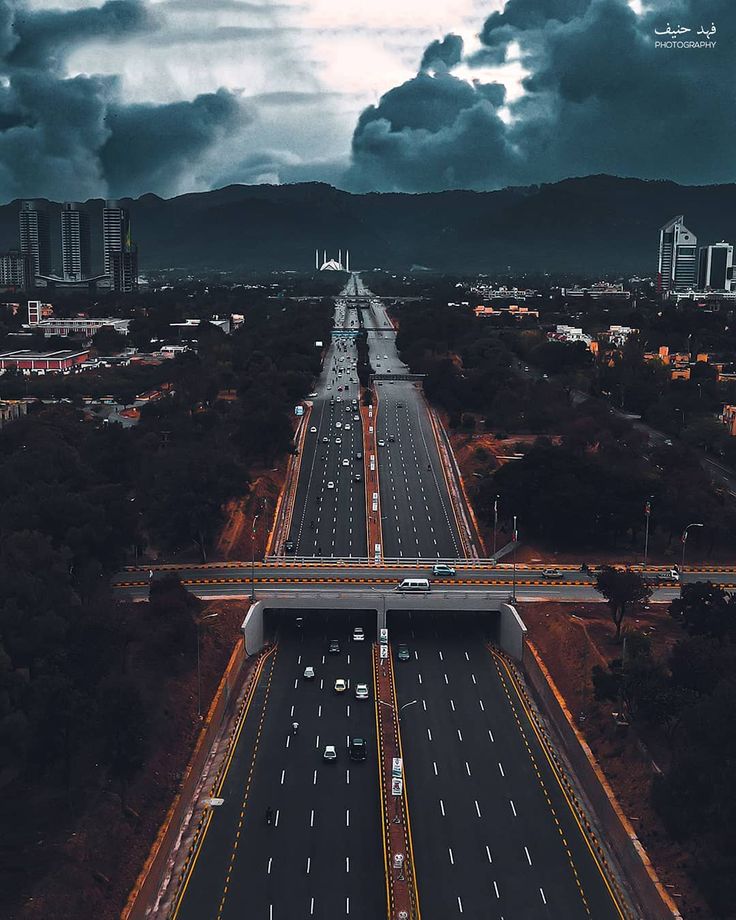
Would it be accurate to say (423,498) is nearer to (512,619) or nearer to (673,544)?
(673,544)

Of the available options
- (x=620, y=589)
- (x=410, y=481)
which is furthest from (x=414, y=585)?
(x=410, y=481)

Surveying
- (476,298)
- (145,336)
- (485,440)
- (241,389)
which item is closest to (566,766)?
(485,440)

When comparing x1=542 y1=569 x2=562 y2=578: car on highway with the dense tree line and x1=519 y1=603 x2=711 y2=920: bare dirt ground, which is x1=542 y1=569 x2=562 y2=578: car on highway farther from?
the dense tree line

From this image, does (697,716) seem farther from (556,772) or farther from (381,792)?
(381,792)

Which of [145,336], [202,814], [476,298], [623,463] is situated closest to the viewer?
[202,814]

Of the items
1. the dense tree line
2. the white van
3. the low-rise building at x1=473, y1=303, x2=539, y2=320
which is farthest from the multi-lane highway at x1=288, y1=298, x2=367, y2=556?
the low-rise building at x1=473, y1=303, x2=539, y2=320

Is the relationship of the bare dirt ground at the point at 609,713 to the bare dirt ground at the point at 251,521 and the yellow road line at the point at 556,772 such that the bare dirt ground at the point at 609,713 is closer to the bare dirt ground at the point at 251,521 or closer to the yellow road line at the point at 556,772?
the yellow road line at the point at 556,772

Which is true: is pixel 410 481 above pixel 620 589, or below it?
below
